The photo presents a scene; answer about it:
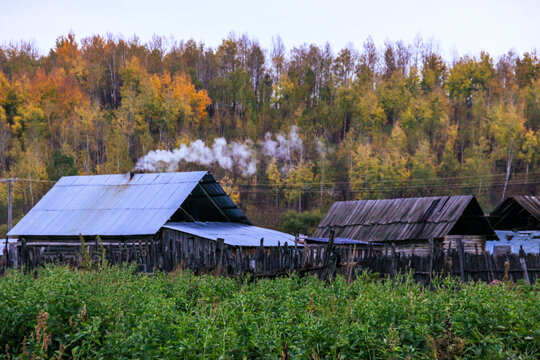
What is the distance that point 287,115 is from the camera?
85.9 meters

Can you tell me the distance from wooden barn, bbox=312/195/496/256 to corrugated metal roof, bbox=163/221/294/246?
5.30 meters

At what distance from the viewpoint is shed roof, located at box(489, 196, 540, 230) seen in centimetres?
2830

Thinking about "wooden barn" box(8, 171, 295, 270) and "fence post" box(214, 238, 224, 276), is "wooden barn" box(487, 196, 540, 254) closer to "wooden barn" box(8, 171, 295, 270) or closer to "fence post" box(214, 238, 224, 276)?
"wooden barn" box(8, 171, 295, 270)

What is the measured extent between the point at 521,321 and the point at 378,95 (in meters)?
78.5

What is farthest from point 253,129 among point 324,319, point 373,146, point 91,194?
point 324,319

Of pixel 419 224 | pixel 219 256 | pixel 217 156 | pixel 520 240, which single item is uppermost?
pixel 217 156

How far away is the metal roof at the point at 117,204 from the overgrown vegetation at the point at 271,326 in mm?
15195

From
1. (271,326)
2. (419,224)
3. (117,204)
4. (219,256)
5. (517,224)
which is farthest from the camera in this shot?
(517,224)

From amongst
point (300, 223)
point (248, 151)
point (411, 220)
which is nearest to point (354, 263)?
point (411, 220)

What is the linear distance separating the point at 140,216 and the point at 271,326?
18.3 meters

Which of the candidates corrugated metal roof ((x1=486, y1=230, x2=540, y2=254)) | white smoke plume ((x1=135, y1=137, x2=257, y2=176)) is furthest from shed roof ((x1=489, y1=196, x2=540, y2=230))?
white smoke plume ((x1=135, y1=137, x2=257, y2=176))

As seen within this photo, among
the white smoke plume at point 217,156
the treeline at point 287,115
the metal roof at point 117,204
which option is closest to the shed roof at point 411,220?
the metal roof at point 117,204

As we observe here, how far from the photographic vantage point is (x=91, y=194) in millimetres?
27812

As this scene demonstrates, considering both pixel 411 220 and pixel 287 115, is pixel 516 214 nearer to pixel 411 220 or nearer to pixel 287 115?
pixel 411 220
